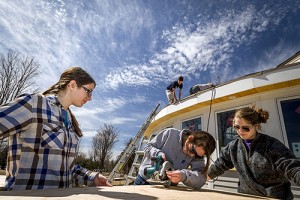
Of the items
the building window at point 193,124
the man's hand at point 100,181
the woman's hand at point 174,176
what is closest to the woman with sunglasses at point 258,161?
the woman's hand at point 174,176

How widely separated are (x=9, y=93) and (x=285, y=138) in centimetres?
1576

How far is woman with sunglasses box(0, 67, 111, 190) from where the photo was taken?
1.28 m

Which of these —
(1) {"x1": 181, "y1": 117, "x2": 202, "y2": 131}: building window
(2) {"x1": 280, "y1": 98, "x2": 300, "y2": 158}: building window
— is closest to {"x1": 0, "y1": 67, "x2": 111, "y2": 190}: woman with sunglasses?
(2) {"x1": 280, "y1": 98, "x2": 300, "y2": 158}: building window

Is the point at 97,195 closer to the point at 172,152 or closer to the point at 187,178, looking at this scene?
the point at 187,178

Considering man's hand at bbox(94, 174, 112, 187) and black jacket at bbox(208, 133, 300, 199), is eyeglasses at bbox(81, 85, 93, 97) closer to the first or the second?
man's hand at bbox(94, 174, 112, 187)

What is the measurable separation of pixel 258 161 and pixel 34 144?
2.26 m

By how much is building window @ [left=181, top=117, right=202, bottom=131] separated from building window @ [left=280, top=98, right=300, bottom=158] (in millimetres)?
2523

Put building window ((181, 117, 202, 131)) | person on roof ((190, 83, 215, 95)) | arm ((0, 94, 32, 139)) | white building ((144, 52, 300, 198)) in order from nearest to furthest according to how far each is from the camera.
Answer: arm ((0, 94, 32, 139)) → white building ((144, 52, 300, 198)) → building window ((181, 117, 202, 131)) → person on roof ((190, 83, 215, 95))

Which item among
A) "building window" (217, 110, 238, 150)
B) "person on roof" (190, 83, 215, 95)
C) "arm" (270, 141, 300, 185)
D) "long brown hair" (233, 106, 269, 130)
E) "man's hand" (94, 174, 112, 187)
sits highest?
"person on roof" (190, 83, 215, 95)

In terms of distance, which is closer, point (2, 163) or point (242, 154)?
point (242, 154)

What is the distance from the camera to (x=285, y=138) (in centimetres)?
470

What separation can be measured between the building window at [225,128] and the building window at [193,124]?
80cm

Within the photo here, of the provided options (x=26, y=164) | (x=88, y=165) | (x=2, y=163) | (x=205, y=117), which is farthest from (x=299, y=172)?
(x=88, y=165)

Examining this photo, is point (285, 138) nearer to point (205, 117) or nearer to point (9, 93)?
point (205, 117)
